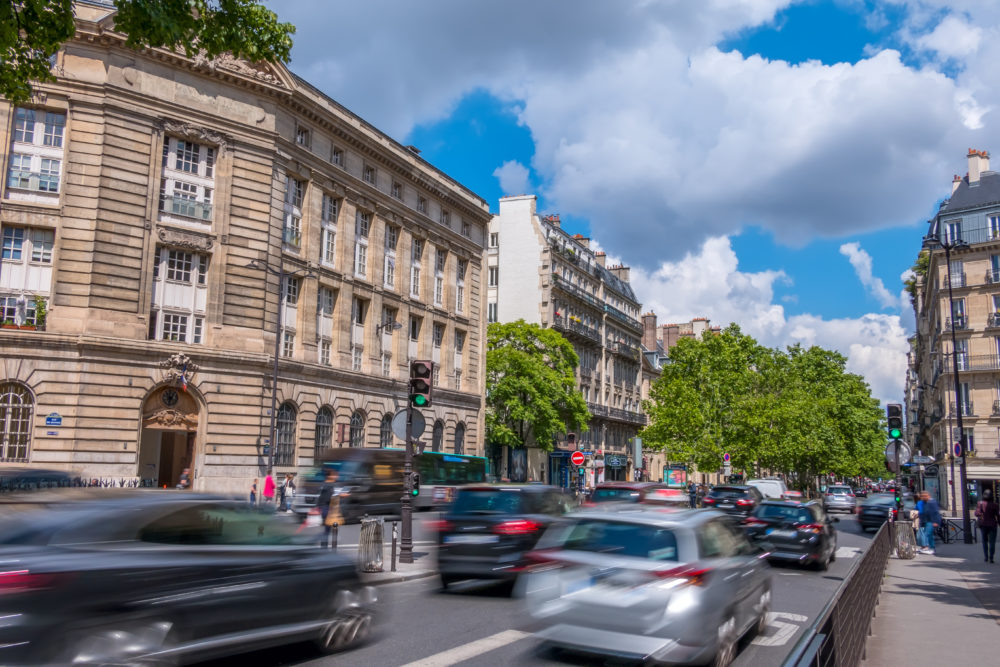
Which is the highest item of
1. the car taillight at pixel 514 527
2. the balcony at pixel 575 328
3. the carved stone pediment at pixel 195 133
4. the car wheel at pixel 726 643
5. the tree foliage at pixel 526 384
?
the carved stone pediment at pixel 195 133

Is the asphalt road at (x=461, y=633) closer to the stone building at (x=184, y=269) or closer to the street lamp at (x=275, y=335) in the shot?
the street lamp at (x=275, y=335)

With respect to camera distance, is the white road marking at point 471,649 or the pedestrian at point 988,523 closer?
the white road marking at point 471,649

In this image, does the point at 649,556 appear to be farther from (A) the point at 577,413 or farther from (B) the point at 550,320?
(B) the point at 550,320

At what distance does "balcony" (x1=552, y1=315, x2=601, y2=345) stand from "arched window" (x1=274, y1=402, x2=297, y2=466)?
30.8 meters

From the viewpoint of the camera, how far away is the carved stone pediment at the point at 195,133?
110 ft

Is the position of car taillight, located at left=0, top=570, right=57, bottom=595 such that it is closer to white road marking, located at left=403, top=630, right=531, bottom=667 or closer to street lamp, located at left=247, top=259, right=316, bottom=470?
white road marking, located at left=403, top=630, right=531, bottom=667

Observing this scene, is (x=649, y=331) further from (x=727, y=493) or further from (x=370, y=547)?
(x=370, y=547)

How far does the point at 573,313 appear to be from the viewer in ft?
228

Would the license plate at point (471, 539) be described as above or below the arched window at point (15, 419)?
below

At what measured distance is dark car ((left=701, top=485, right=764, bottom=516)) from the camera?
27.3m

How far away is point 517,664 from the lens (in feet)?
26.0

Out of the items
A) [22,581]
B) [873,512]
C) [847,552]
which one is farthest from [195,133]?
[873,512]

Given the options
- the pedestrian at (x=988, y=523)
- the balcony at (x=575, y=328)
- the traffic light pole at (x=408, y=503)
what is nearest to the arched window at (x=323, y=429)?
the traffic light pole at (x=408, y=503)

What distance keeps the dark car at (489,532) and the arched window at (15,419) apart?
23337 millimetres
